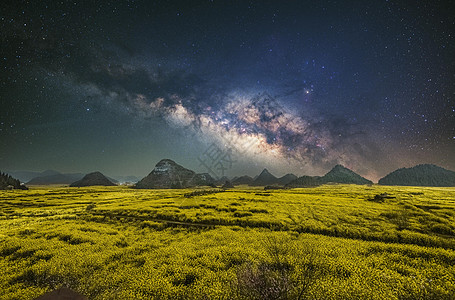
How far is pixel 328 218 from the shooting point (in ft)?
71.9

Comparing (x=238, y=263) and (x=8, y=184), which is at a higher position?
(x=238, y=263)

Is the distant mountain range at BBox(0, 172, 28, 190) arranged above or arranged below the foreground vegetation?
below

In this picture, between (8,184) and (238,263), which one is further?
(8,184)

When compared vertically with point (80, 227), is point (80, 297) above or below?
above

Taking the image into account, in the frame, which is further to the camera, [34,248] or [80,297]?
[34,248]

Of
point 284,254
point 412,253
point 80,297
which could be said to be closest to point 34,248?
point 80,297

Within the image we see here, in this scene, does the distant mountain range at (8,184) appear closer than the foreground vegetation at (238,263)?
No

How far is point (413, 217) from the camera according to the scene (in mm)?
22156

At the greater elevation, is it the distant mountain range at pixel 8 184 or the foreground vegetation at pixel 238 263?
the foreground vegetation at pixel 238 263

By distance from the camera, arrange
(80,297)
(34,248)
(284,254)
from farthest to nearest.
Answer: (34,248) < (284,254) < (80,297)

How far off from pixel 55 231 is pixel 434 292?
31291mm

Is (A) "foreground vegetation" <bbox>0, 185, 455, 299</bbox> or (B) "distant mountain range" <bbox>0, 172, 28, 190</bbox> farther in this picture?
(B) "distant mountain range" <bbox>0, 172, 28, 190</bbox>

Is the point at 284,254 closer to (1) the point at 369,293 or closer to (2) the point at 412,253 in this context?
(1) the point at 369,293

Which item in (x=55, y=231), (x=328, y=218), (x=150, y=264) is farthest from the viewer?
(x=328, y=218)
